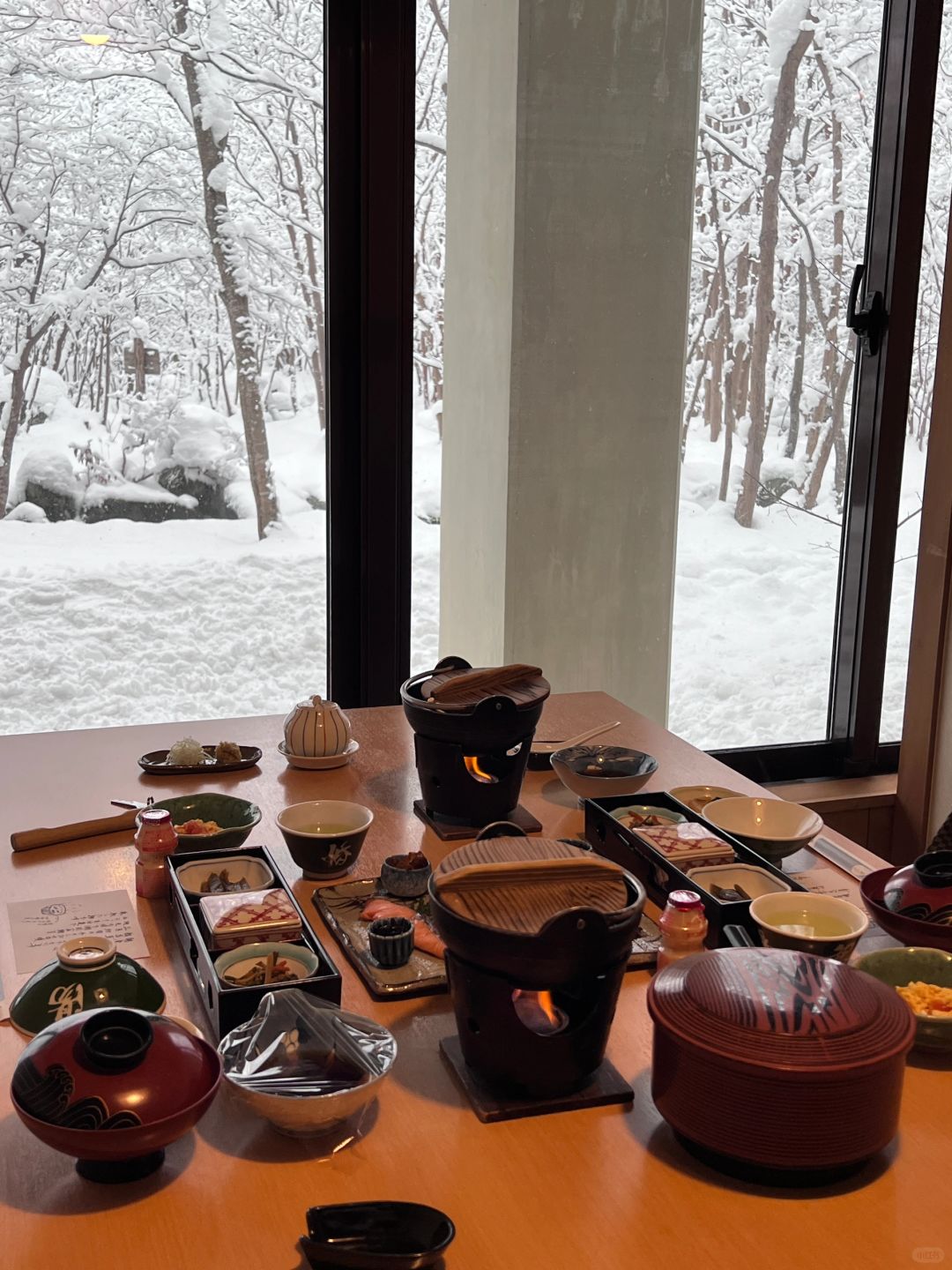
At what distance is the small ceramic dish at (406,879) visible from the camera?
1.38 metres

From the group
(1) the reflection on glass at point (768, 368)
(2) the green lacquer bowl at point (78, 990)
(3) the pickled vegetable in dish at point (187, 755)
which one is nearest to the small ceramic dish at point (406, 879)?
(2) the green lacquer bowl at point (78, 990)

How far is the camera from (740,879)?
1370 mm

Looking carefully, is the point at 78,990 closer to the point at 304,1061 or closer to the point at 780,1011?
the point at 304,1061

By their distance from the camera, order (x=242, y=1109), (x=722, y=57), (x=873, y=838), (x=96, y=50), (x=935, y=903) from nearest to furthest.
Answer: (x=242, y=1109) < (x=935, y=903) < (x=96, y=50) < (x=722, y=57) < (x=873, y=838)

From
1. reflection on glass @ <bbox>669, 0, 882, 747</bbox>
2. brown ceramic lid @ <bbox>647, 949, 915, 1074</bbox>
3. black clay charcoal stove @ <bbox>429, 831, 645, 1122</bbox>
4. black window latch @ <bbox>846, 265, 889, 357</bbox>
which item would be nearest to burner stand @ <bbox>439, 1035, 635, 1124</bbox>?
black clay charcoal stove @ <bbox>429, 831, 645, 1122</bbox>

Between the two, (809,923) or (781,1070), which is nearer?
(781,1070)

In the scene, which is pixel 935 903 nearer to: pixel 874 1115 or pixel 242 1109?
pixel 874 1115

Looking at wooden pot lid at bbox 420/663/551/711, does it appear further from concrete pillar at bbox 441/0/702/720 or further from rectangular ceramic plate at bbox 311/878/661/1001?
concrete pillar at bbox 441/0/702/720

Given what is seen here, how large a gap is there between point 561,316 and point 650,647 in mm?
850

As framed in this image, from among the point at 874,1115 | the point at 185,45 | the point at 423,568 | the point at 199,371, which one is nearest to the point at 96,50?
the point at 185,45

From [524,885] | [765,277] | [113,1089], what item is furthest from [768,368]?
[113,1089]

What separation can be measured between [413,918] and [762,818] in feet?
1.71

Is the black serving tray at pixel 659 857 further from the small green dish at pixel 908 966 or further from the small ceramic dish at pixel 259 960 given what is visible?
the small ceramic dish at pixel 259 960

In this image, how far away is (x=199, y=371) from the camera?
2.77 m
